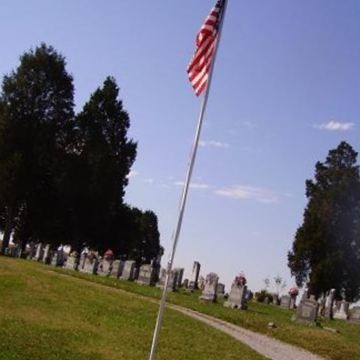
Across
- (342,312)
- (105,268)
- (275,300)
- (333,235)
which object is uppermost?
(333,235)

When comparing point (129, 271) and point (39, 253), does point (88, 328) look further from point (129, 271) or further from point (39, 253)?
point (39, 253)

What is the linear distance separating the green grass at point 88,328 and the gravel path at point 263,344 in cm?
71

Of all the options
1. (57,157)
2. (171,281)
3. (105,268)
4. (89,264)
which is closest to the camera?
(171,281)

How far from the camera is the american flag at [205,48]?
34.2ft

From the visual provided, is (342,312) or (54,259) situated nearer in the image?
(342,312)

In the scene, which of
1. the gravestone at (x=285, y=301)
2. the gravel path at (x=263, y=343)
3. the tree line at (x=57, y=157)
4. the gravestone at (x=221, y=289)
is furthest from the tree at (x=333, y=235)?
the gravel path at (x=263, y=343)

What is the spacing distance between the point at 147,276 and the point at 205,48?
23.3 meters

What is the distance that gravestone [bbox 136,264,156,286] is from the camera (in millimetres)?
32338

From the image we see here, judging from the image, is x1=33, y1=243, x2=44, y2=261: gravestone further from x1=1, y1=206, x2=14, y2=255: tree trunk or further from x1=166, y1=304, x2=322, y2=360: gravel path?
x1=166, y1=304, x2=322, y2=360: gravel path

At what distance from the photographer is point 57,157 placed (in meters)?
45.0

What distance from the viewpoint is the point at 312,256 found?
50.9 metres

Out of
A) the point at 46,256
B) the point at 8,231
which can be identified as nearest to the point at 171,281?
the point at 46,256

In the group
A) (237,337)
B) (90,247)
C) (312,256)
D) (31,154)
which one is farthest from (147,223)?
(237,337)

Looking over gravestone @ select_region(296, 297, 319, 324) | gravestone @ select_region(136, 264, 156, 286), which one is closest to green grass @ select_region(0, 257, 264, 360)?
gravestone @ select_region(296, 297, 319, 324)
